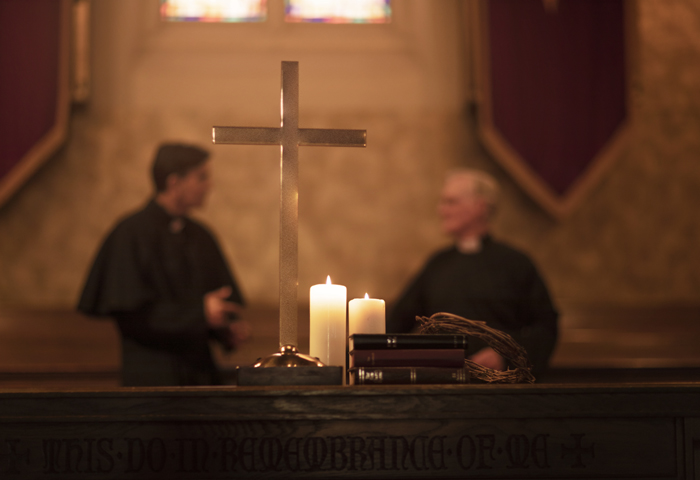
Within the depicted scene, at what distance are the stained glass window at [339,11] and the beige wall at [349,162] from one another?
0.36 ft

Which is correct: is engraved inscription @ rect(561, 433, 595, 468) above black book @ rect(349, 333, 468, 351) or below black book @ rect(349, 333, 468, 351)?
below

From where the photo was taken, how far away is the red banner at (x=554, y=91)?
4.28 m

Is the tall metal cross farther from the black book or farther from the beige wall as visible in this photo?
the beige wall

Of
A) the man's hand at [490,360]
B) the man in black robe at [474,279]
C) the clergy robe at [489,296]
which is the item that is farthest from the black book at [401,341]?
the man in black robe at [474,279]

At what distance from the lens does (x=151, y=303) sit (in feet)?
10.8

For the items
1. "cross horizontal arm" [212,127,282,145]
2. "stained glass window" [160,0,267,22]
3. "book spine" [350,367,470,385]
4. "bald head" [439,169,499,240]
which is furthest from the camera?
"stained glass window" [160,0,267,22]

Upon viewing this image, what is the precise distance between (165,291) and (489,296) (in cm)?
161

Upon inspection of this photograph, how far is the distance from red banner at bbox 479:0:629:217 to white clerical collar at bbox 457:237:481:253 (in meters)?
0.86

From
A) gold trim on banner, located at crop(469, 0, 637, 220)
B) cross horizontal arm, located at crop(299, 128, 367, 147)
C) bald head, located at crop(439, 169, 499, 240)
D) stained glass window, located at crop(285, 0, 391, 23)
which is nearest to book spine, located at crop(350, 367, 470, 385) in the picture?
cross horizontal arm, located at crop(299, 128, 367, 147)

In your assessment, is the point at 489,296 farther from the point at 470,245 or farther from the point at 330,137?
the point at 330,137

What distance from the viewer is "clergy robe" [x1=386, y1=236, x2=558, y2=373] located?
120 inches

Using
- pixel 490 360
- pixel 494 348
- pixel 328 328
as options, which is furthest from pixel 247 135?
pixel 490 360

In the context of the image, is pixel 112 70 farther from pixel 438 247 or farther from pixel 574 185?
pixel 574 185

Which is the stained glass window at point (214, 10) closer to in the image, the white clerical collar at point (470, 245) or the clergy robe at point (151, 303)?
the clergy robe at point (151, 303)
